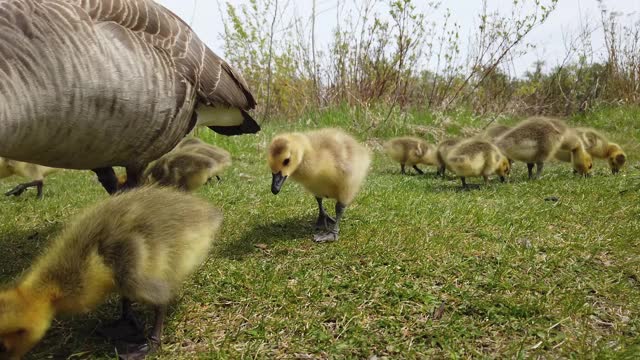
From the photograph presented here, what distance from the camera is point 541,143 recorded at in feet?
17.7

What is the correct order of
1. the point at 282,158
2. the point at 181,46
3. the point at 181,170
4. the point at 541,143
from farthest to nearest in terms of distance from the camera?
1. the point at 541,143
2. the point at 181,170
3. the point at 181,46
4. the point at 282,158

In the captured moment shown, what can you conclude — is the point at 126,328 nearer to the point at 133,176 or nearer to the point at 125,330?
the point at 125,330

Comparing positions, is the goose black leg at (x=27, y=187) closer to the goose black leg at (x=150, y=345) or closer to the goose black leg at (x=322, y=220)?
the goose black leg at (x=322, y=220)

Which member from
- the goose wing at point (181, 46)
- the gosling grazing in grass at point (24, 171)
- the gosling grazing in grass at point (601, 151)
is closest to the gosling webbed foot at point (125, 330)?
the goose wing at point (181, 46)

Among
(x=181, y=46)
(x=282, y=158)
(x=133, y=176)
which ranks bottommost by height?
(x=133, y=176)

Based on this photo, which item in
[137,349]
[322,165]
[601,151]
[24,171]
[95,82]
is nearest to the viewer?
[137,349]

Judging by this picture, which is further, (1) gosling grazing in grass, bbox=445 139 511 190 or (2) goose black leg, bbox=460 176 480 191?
(2) goose black leg, bbox=460 176 480 191

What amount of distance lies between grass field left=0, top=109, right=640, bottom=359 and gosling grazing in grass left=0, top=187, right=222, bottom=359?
0.97 ft

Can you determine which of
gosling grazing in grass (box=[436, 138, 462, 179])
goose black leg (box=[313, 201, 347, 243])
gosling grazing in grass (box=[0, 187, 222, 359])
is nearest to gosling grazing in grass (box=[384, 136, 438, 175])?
gosling grazing in grass (box=[436, 138, 462, 179])

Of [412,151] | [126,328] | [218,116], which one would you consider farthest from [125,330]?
[412,151]

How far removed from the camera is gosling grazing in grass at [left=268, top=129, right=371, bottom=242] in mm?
2977

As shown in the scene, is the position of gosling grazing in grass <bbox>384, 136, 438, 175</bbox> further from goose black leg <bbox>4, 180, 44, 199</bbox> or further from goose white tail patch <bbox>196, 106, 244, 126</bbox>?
goose black leg <bbox>4, 180, 44, 199</bbox>

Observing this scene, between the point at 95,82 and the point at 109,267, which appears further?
the point at 95,82

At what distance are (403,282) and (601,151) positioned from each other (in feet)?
15.4
